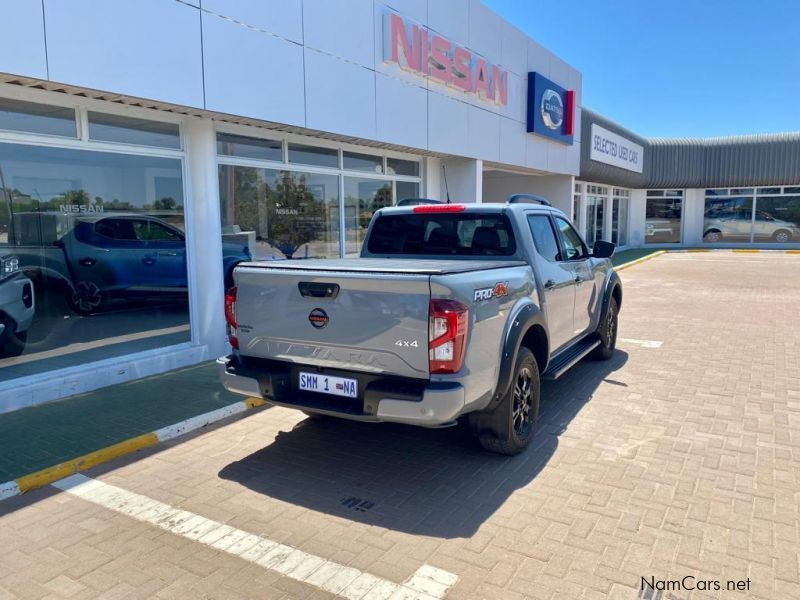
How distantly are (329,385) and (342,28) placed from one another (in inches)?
253

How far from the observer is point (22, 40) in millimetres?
4973

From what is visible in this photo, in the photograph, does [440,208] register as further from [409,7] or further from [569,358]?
[409,7]

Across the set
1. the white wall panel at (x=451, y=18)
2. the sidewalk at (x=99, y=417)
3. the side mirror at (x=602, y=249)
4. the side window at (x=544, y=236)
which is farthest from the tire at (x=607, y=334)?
the white wall panel at (x=451, y=18)

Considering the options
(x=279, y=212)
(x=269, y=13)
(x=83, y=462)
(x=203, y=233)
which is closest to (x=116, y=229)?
(x=203, y=233)

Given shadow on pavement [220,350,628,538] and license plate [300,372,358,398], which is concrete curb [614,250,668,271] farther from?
license plate [300,372,358,398]

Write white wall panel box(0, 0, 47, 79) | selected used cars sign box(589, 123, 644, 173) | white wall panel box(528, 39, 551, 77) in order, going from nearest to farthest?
white wall panel box(0, 0, 47, 79)
white wall panel box(528, 39, 551, 77)
selected used cars sign box(589, 123, 644, 173)

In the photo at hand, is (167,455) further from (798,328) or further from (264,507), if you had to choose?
(798,328)

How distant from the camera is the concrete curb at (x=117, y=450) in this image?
4043 mm

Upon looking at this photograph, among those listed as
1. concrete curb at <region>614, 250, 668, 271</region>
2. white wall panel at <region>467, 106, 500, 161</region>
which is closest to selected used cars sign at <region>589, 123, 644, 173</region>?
concrete curb at <region>614, 250, 668, 271</region>

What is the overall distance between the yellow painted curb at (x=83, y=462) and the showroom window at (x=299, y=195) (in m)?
3.74

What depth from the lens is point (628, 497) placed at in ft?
12.6

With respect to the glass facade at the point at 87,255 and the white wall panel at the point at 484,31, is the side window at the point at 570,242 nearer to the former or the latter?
the glass facade at the point at 87,255

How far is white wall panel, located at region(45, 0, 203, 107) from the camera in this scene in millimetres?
5272

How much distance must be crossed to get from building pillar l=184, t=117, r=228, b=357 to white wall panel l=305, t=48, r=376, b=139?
4.98ft
